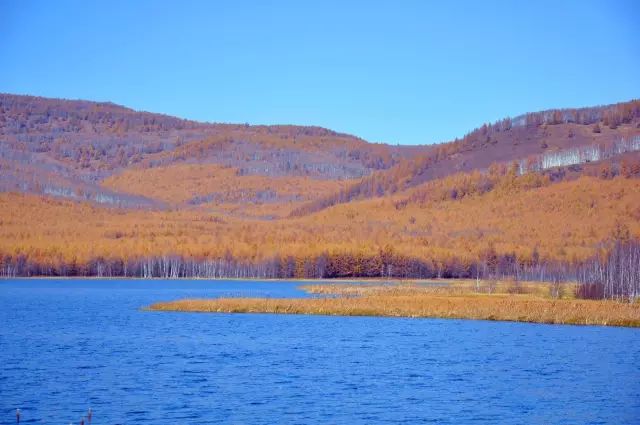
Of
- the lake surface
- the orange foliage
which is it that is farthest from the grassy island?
the orange foliage

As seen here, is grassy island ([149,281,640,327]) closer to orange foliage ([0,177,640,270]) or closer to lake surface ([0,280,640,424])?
lake surface ([0,280,640,424])

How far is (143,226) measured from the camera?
19200cm

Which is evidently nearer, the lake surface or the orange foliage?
the lake surface

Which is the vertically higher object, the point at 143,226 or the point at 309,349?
the point at 143,226

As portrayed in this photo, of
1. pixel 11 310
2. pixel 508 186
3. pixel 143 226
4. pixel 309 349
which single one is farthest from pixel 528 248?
pixel 309 349

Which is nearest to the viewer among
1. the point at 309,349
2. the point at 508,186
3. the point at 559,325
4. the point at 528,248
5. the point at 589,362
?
the point at 589,362

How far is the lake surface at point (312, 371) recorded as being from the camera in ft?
117

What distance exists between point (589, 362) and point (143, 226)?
152 meters

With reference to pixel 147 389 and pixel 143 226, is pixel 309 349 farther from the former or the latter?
pixel 143 226

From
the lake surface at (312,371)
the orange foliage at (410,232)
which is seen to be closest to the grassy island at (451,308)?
the lake surface at (312,371)

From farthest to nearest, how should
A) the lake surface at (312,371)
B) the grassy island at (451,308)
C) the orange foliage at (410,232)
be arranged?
the orange foliage at (410,232) < the grassy island at (451,308) < the lake surface at (312,371)

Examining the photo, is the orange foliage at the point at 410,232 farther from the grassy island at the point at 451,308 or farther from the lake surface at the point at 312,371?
the lake surface at the point at 312,371

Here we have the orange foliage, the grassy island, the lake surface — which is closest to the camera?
the lake surface

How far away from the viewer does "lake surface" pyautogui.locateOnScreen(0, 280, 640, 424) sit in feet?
117
